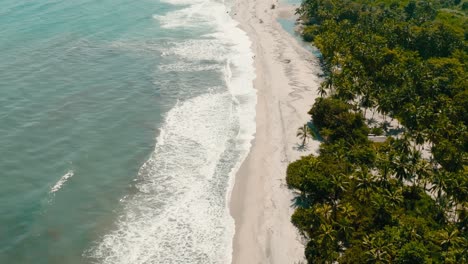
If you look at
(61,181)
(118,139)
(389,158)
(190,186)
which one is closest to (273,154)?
(190,186)

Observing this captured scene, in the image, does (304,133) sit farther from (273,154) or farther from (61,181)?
(61,181)

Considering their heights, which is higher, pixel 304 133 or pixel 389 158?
pixel 389 158

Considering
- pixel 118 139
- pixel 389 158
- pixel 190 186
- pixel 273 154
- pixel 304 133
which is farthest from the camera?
pixel 118 139

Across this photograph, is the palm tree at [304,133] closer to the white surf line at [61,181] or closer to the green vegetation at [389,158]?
the green vegetation at [389,158]

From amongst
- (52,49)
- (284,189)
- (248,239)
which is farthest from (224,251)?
(52,49)

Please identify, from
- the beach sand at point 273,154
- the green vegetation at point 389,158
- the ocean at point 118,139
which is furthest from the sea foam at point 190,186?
Answer: the green vegetation at point 389,158

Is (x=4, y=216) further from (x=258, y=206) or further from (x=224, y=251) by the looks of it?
(x=258, y=206)

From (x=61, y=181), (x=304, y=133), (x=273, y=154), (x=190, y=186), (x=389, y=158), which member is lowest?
(x=190, y=186)

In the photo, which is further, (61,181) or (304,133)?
(304,133)
